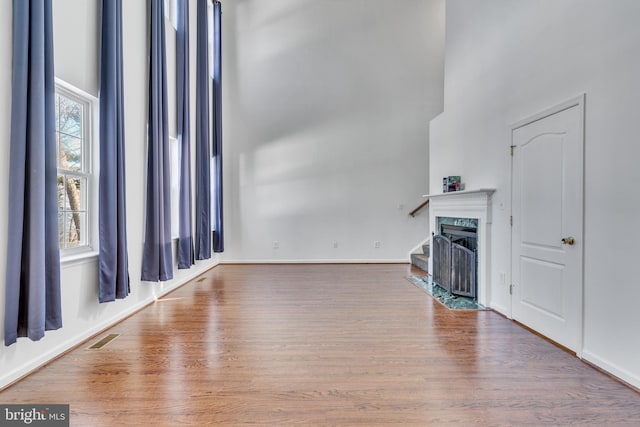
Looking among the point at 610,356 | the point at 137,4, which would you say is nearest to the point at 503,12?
the point at 610,356

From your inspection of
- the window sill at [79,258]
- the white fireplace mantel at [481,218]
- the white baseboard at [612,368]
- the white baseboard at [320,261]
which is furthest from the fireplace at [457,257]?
the window sill at [79,258]

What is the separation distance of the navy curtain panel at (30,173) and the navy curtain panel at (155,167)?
1.42 metres

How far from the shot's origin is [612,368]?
2.09 metres

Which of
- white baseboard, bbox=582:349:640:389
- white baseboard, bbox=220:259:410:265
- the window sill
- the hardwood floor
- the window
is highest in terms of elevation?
the window

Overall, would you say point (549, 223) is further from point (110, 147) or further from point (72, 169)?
point (72, 169)

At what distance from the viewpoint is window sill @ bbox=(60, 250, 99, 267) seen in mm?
2432

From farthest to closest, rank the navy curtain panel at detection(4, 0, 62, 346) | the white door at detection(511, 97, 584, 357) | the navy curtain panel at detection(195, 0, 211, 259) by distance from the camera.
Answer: the navy curtain panel at detection(195, 0, 211, 259) → the white door at detection(511, 97, 584, 357) → the navy curtain panel at detection(4, 0, 62, 346)

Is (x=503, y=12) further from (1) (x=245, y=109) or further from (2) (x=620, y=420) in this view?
(1) (x=245, y=109)

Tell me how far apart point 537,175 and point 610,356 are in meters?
1.59

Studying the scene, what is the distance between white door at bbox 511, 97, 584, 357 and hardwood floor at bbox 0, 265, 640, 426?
26 centimetres

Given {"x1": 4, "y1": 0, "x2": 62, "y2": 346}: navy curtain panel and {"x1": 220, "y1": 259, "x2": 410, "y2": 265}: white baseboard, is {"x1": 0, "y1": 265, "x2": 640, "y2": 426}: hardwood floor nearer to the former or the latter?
{"x1": 4, "y1": 0, "x2": 62, "y2": 346}: navy curtain panel

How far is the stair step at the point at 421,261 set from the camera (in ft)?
18.4

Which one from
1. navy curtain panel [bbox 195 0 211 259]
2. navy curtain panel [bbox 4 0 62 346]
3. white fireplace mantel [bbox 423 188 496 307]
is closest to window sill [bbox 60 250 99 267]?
navy curtain panel [bbox 4 0 62 346]

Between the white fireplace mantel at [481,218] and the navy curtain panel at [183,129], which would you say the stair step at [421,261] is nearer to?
the white fireplace mantel at [481,218]
